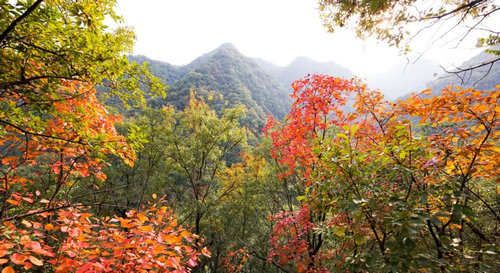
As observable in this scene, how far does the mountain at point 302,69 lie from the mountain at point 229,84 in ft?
85.3

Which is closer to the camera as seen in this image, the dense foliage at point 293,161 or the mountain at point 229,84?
the dense foliage at point 293,161

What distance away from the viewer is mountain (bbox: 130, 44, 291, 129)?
4260 cm

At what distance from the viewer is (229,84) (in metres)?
55.9

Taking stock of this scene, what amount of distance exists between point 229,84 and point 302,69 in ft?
207

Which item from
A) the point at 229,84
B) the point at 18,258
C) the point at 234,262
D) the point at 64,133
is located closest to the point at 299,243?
the point at 18,258

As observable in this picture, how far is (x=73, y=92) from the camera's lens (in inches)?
142

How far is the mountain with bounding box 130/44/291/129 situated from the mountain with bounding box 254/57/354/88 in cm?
2599

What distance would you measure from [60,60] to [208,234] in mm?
12717

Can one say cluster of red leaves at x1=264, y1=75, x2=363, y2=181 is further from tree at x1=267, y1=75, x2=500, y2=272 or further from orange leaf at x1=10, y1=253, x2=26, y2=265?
orange leaf at x1=10, y1=253, x2=26, y2=265

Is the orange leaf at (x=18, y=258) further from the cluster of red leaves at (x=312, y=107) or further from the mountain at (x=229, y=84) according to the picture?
the mountain at (x=229, y=84)

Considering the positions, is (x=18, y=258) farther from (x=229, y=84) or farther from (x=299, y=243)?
(x=229, y=84)

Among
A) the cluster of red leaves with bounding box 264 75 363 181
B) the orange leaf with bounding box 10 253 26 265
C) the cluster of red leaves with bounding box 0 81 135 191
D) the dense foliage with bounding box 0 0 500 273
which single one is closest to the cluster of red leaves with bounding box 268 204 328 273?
the dense foliage with bounding box 0 0 500 273

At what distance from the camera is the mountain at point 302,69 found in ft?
341

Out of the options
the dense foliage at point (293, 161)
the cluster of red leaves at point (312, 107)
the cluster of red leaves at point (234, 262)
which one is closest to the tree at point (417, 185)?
the dense foliage at point (293, 161)
